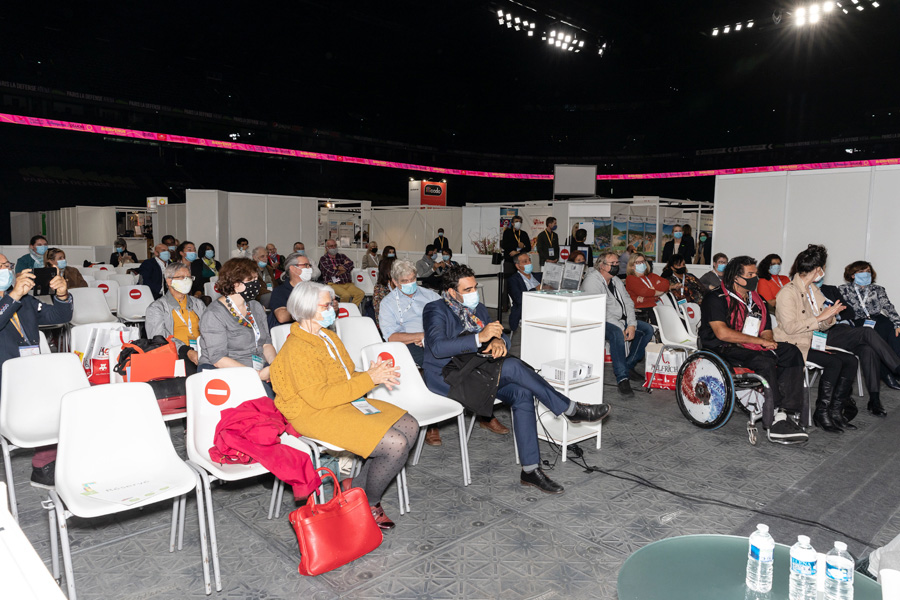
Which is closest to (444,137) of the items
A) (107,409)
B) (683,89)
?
(683,89)

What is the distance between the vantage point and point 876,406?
200 inches

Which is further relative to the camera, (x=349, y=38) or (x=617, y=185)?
(x=617, y=185)

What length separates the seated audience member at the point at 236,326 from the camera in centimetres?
373

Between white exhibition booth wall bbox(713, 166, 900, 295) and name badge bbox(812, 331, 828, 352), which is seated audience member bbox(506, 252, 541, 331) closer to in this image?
name badge bbox(812, 331, 828, 352)

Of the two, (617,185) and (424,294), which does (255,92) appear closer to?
(617,185)

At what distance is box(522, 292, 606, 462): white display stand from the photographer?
4172 mm

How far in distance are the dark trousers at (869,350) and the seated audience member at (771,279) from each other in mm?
2228

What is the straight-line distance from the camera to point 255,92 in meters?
19.2

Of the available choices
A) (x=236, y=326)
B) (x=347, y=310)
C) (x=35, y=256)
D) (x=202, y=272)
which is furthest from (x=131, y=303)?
(x=236, y=326)

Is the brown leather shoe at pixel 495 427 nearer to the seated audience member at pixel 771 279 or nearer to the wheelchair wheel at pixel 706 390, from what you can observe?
the wheelchair wheel at pixel 706 390

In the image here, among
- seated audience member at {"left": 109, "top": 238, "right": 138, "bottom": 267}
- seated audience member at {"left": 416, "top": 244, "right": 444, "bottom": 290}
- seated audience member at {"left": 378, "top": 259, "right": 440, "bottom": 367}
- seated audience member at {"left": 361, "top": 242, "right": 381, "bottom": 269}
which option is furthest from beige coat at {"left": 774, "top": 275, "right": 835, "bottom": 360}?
seated audience member at {"left": 109, "top": 238, "right": 138, "bottom": 267}

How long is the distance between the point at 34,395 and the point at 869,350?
5.99m

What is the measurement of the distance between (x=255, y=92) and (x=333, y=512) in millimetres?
19199

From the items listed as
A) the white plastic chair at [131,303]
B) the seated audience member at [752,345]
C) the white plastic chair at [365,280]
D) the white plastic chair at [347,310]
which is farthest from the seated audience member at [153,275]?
the seated audience member at [752,345]
